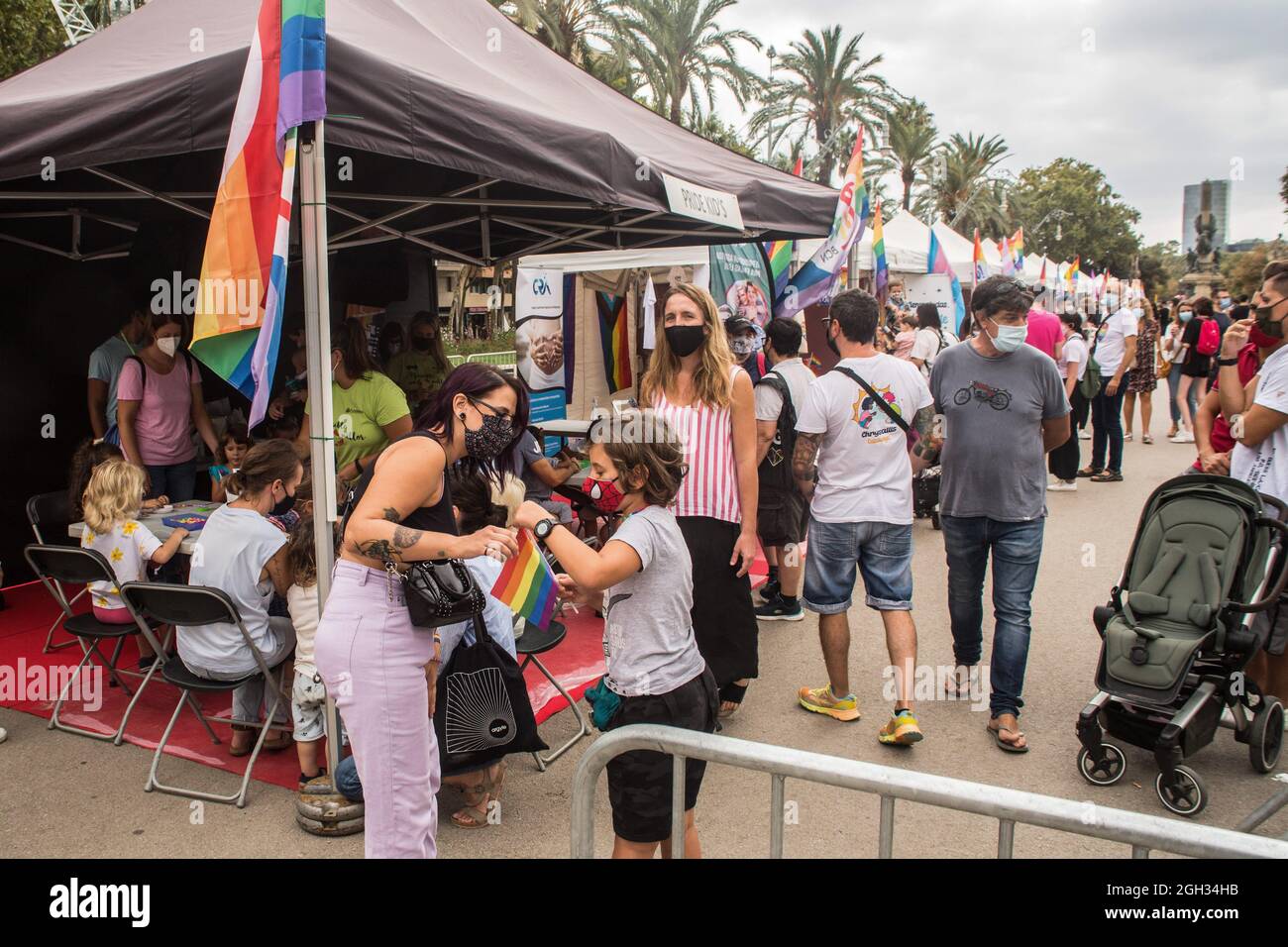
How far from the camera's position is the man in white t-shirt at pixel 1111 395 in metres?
10.4

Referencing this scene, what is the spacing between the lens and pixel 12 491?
268 inches

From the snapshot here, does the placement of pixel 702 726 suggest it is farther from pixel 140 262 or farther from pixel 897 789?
pixel 140 262

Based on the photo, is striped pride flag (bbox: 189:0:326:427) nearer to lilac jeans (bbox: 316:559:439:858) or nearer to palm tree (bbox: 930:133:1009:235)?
lilac jeans (bbox: 316:559:439:858)

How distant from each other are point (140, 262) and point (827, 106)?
3645 cm

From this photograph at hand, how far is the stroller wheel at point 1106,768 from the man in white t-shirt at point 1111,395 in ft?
24.0

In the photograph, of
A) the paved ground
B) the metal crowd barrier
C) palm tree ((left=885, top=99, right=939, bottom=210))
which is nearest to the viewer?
the metal crowd barrier

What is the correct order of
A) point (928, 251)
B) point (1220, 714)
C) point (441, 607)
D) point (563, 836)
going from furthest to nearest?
point (928, 251) < point (1220, 714) < point (563, 836) < point (441, 607)

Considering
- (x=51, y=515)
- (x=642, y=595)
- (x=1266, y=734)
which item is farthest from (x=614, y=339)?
(x=642, y=595)

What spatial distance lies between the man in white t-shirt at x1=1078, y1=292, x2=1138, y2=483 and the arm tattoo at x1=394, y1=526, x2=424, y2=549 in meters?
9.70

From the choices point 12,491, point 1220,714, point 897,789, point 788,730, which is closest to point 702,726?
point 897,789

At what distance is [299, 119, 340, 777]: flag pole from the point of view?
10.6 feet

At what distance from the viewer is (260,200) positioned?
3104 mm

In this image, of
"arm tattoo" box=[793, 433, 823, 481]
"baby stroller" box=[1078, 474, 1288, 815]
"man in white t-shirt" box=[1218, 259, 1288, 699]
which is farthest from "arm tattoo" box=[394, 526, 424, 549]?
"man in white t-shirt" box=[1218, 259, 1288, 699]

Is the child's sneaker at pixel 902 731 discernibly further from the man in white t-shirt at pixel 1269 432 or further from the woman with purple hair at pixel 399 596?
the woman with purple hair at pixel 399 596
